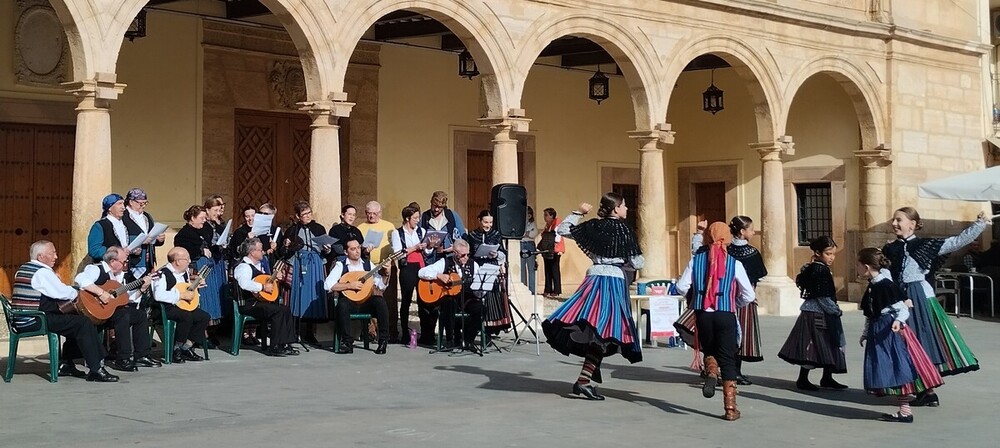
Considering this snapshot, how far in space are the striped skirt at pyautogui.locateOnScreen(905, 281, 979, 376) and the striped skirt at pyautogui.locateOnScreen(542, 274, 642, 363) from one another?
1985 mm

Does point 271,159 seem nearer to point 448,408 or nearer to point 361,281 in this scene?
point 361,281

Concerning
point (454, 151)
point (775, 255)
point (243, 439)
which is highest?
point (454, 151)

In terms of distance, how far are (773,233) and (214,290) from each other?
8960 millimetres

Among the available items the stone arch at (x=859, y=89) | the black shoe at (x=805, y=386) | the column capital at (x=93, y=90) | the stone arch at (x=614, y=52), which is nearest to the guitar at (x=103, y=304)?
the column capital at (x=93, y=90)

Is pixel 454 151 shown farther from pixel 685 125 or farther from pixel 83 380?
pixel 83 380

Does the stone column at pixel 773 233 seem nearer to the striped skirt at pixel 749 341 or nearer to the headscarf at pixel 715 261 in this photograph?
the striped skirt at pixel 749 341

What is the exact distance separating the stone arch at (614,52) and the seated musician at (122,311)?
5964 mm

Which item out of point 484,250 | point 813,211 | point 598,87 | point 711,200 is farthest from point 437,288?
point 711,200

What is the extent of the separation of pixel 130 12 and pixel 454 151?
24.8ft

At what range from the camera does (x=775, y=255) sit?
18109 millimetres

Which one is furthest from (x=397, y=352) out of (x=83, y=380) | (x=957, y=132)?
(x=957, y=132)

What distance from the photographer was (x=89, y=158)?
11.5m

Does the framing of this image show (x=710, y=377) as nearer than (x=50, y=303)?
Yes

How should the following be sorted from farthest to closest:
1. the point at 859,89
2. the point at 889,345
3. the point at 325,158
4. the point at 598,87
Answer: the point at 598,87 → the point at 859,89 → the point at 325,158 → the point at 889,345
